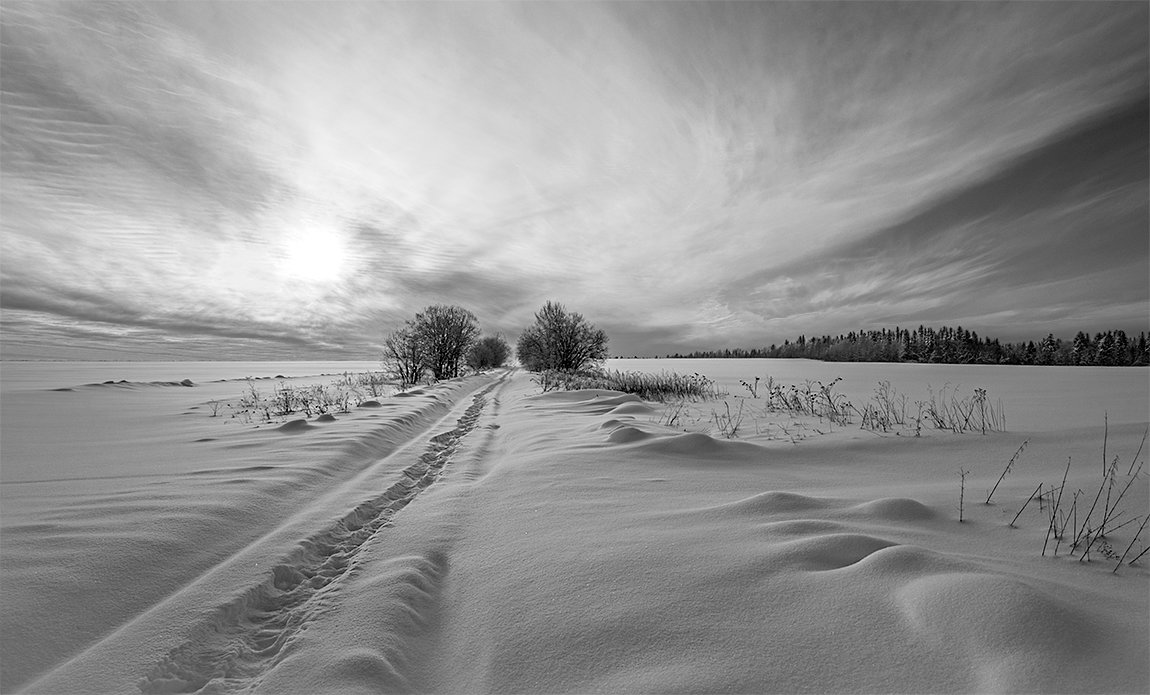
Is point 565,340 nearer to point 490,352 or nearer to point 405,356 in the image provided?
point 405,356

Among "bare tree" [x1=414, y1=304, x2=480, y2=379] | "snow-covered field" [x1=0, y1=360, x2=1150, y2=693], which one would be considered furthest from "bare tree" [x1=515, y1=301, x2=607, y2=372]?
"snow-covered field" [x1=0, y1=360, x2=1150, y2=693]

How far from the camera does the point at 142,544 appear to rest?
3055mm

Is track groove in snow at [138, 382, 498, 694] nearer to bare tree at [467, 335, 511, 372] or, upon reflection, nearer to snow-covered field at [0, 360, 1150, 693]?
snow-covered field at [0, 360, 1150, 693]

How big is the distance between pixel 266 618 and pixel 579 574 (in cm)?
180

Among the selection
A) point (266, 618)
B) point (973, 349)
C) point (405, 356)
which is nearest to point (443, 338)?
point (405, 356)

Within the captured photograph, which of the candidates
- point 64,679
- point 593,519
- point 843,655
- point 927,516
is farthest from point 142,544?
point 927,516

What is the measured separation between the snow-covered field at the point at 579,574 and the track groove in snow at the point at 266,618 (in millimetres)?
14

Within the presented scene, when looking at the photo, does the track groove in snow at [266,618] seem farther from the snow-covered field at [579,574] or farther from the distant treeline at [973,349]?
the distant treeline at [973,349]

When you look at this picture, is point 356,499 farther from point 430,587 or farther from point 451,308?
point 451,308

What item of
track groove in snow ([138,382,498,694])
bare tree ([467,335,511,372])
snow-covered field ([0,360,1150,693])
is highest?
bare tree ([467,335,511,372])

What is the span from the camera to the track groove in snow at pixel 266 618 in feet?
6.51

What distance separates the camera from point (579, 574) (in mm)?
2627

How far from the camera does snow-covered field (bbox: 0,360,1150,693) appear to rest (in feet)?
6.15

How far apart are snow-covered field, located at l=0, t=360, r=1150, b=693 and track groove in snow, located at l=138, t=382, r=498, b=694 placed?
14 mm
